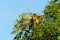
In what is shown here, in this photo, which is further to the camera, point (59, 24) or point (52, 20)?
point (52, 20)

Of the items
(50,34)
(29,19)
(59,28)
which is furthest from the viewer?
(50,34)

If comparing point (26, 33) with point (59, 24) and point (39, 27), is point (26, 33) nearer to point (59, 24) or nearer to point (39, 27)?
point (39, 27)

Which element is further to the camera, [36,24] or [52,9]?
[52,9]

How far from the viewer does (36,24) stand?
27672 millimetres

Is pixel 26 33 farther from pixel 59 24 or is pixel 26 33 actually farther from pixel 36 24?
pixel 59 24

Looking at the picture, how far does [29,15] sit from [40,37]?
228 cm

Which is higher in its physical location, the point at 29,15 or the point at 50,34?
the point at 29,15

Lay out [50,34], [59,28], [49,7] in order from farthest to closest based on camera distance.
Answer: [49,7], [50,34], [59,28]

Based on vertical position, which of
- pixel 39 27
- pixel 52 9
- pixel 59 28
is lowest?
pixel 59 28

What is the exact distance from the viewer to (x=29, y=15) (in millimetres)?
27984

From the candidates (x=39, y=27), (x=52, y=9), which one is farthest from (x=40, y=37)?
(x=52, y=9)

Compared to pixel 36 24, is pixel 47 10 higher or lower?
higher

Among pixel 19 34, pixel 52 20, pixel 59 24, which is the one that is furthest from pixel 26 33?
pixel 59 24

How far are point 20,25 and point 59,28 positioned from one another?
564cm
